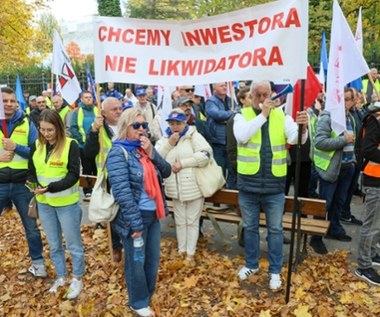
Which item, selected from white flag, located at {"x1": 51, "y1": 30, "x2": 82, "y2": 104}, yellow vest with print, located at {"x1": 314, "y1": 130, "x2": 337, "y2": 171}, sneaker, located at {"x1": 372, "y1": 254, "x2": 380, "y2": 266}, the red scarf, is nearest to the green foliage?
white flag, located at {"x1": 51, "y1": 30, "x2": 82, "y2": 104}

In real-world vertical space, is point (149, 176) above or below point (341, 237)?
above

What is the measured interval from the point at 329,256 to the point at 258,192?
5.22 feet

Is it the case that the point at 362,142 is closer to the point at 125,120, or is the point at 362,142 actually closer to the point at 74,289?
the point at 125,120

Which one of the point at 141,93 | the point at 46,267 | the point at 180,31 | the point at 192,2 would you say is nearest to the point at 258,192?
the point at 180,31

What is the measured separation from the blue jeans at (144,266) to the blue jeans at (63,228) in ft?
2.80

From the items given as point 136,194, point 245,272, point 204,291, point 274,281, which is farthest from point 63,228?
point 274,281

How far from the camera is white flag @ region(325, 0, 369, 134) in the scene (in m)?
4.24

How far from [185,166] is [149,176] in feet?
4.36

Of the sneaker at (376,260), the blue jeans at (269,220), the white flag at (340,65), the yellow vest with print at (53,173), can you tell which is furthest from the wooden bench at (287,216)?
Result: the yellow vest with print at (53,173)

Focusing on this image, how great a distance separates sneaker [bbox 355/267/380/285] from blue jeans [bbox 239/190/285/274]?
3.05 ft

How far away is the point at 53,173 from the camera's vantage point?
4266 mm

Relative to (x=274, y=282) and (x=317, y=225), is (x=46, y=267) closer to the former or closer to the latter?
(x=274, y=282)

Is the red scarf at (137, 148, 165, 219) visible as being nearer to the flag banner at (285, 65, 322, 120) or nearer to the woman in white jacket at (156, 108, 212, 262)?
the woman in white jacket at (156, 108, 212, 262)

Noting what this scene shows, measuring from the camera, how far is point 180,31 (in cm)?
419
